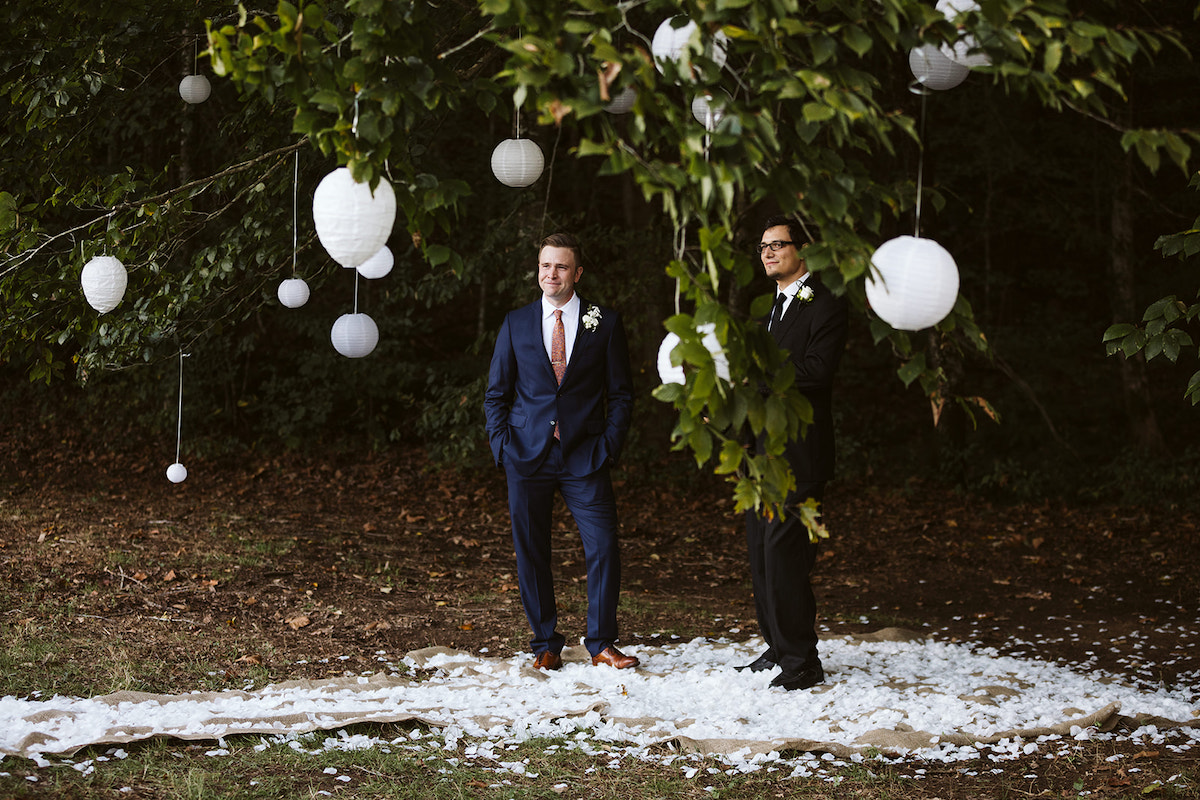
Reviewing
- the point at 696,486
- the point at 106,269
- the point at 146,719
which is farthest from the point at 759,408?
the point at 696,486

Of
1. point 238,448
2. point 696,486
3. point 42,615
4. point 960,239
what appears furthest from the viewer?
point 960,239

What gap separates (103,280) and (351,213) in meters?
1.97

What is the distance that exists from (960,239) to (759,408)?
43.9 feet

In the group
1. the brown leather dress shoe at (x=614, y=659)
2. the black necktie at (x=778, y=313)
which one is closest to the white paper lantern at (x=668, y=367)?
the black necktie at (x=778, y=313)

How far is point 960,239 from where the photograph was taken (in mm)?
14578

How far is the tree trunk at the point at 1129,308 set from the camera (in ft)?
35.0

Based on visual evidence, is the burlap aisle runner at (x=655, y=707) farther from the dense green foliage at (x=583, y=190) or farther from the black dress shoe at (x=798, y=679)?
the dense green foliage at (x=583, y=190)

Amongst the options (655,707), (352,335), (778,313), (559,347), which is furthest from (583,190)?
(655,707)

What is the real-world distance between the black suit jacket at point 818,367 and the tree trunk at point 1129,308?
298 inches

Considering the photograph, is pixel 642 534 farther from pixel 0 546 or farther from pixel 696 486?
pixel 0 546

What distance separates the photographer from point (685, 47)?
2068 mm

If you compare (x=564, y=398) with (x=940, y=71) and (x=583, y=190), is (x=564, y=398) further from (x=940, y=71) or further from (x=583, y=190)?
(x=583, y=190)

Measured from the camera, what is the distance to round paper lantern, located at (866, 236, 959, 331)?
2.43 meters

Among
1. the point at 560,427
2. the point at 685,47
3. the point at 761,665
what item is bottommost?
the point at 761,665
